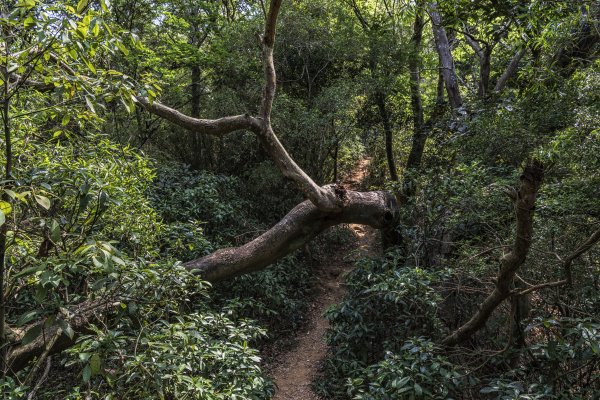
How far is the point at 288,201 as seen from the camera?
9391 millimetres

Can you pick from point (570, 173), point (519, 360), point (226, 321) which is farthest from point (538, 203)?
point (226, 321)

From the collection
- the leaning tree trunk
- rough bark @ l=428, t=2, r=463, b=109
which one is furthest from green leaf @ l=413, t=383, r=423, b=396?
rough bark @ l=428, t=2, r=463, b=109

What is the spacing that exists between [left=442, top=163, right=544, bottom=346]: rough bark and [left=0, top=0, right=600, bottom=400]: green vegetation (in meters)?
0.02

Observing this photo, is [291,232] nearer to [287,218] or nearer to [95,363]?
[287,218]

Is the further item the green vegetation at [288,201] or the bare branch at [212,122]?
the bare branch at [212,122]

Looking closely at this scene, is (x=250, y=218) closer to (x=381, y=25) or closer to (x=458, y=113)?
(x=458, y=113)

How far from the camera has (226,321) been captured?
412 centimetres

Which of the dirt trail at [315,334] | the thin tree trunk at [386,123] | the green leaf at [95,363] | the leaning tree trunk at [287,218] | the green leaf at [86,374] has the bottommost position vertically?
the dirt trail at [315,334]

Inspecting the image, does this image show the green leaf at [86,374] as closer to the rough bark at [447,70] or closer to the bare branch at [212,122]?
the bare branch at [212,122]

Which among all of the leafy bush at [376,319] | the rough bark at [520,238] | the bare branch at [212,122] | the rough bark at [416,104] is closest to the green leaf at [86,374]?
the rough bark at [520,238]

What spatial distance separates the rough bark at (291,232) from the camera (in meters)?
6.12

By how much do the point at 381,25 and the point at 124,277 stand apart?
30.9 ft

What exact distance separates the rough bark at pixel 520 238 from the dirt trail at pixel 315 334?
3162mm

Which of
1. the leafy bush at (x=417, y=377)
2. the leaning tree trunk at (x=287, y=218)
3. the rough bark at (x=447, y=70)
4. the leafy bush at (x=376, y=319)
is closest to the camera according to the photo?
the leafy bush at (x=417, y=377)
